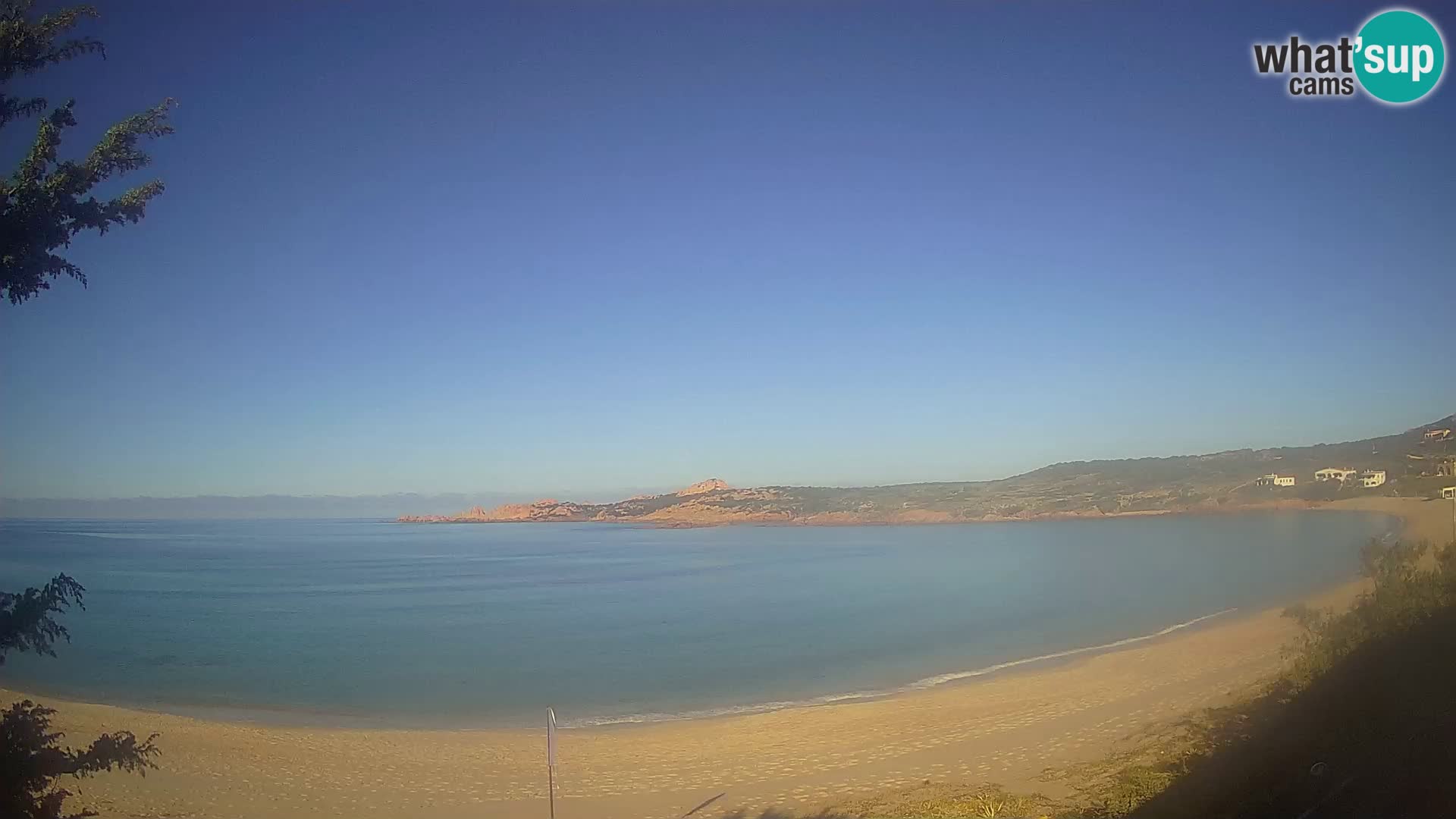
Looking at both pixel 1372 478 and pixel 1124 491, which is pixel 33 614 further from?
pixel 1124 491

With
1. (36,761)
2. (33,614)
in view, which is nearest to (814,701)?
(36,761)

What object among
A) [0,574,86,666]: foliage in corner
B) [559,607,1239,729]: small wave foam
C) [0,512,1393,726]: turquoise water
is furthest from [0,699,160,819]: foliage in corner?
[0,512,1393,726]: turquoise water

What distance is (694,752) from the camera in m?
10.3

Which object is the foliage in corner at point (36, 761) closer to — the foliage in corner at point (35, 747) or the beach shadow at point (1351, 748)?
the foliage in corner at point (35, 747)

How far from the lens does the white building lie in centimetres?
1095

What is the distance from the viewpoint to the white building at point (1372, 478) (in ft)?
35.9

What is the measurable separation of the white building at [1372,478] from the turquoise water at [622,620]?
50 cm

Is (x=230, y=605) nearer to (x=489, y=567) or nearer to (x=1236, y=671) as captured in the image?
(x=489, y=567)

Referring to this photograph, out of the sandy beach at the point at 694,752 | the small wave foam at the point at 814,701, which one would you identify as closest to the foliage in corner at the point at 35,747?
the sandy beach at the point at 694,752

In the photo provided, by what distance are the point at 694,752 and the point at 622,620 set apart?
15862 millimetres

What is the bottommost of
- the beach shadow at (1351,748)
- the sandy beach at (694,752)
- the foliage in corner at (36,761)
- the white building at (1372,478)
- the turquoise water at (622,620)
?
the turquoise water at (622,620)

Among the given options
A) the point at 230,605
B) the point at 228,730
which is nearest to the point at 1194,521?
the point at 228,730

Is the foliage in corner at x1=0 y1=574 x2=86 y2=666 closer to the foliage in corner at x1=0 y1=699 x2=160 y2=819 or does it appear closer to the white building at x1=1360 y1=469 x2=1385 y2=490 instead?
the foliage in corner at x1=0 y1=699 x2=160 y2=819

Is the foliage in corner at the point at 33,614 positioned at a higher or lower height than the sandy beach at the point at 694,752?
higher
